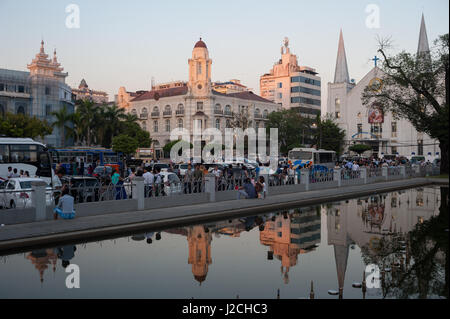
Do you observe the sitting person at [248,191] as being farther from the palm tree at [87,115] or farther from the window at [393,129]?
the window at [393,129]

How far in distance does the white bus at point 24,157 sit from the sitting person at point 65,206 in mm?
8819

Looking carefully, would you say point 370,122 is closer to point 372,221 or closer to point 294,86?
point 294,86

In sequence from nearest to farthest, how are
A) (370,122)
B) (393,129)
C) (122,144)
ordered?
(122,144) → (393,129) → (370,122)

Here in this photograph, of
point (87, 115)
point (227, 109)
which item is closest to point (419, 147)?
point (227, 109)

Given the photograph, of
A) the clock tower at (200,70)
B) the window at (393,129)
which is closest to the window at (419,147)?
the window at (393,129)

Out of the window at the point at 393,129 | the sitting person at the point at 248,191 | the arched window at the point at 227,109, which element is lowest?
the sitting person at the point at 248,191

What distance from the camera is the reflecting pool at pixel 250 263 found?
8.88 metres

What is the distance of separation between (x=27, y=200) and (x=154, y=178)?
18.6 ft

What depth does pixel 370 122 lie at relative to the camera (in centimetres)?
Result: 7762

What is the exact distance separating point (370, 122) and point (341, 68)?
13094 millimetres

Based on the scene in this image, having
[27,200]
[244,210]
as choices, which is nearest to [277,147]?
[244,210]

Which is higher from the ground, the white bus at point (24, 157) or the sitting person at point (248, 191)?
the white bus at point (24, 157)

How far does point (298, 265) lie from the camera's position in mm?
10898

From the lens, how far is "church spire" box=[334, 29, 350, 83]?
8391 centimetres
